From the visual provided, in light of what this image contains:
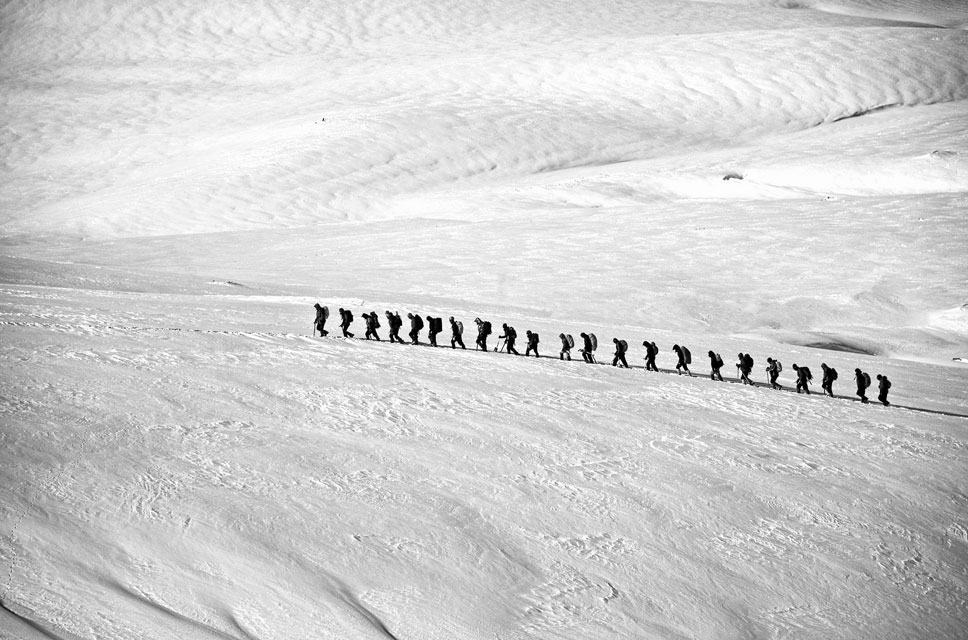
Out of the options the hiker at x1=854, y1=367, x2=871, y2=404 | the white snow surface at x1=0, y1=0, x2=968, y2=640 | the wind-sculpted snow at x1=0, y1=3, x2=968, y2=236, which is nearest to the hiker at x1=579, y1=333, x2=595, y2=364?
the white snow surface at x1=0, y1=0, x2=968, y2=640

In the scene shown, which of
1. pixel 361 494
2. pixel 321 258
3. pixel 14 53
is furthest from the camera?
pixel 14 53

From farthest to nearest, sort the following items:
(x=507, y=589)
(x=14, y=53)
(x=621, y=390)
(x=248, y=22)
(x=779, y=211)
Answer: (x=248, y=22) → (x=14, y=53) → (x=779, y=211) → (x=621, y=390) → (x=507, y=589)

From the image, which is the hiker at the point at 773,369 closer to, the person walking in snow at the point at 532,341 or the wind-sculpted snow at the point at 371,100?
the person walking in snow at the point at 532,341

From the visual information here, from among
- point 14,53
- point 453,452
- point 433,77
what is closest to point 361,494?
point 453,452

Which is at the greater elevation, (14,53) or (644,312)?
(14,53)

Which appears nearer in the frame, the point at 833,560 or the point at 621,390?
the point at 833,560

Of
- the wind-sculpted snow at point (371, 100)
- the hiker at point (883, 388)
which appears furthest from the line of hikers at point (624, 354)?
the wind-sculpted snow at point (371, 100)

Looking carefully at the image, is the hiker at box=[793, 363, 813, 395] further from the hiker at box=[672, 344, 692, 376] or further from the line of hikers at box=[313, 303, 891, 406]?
the hiker at box=[672, 344, 692, 376]

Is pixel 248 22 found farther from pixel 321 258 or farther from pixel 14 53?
pixel 321 258
